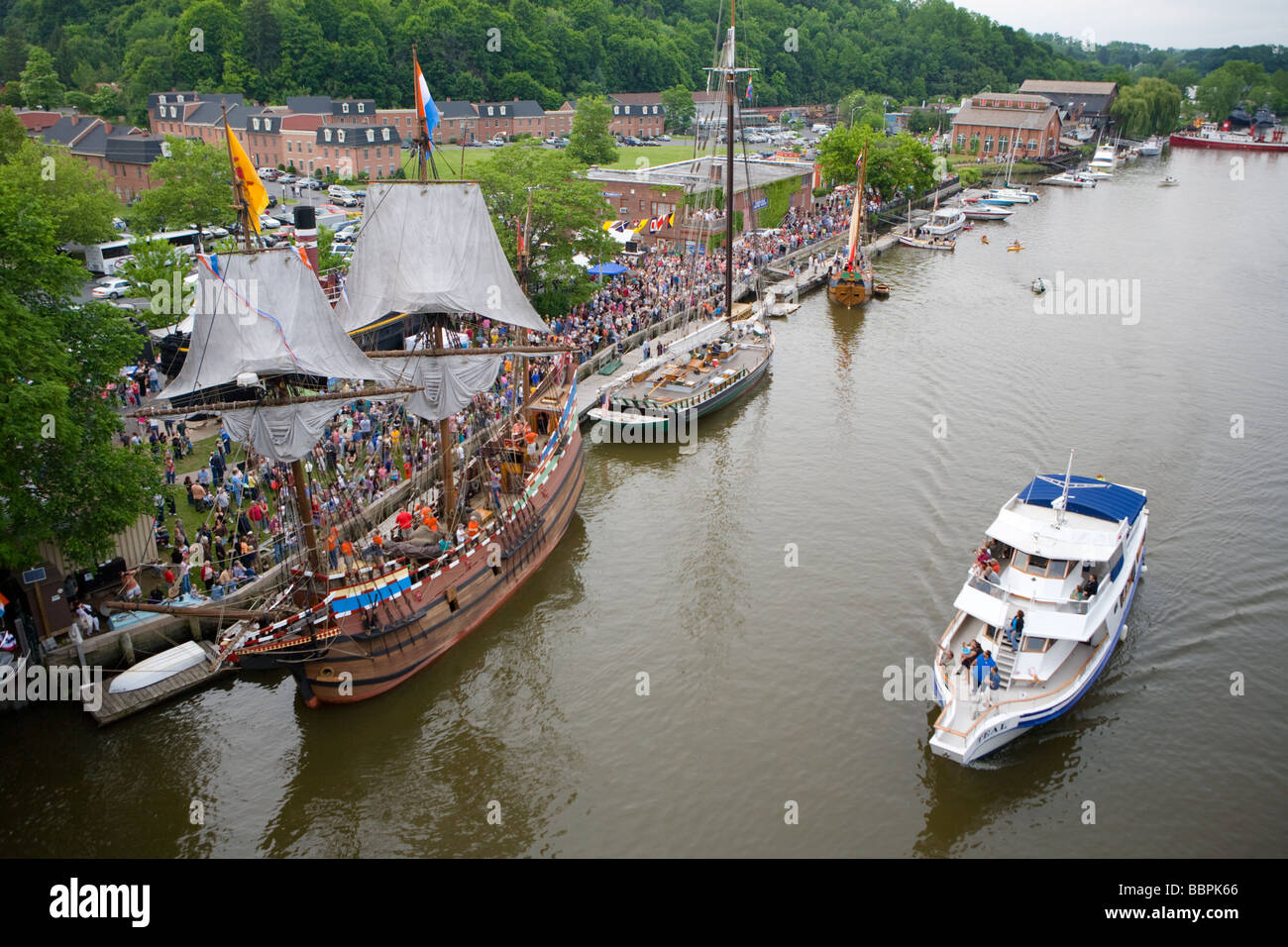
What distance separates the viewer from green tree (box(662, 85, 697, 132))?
547 ft

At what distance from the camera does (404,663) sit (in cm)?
2884

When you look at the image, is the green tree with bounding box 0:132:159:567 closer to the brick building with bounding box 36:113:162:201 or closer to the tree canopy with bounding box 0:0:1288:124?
the brick building with bounding box 36:113:162:201

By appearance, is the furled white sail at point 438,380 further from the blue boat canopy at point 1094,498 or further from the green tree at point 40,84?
the green tree at point 40,84

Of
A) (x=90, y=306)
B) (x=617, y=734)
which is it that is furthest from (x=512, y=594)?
(x=90, y=306)

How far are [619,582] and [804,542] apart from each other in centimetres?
768

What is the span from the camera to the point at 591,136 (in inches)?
4183

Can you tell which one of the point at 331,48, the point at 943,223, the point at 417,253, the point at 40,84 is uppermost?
the point at 331,48

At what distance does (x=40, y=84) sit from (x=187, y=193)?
79838mm

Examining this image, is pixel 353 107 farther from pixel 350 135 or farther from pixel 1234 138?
pixel 1234 138

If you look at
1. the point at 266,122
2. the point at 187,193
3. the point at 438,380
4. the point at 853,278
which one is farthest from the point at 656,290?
the point at 266,122

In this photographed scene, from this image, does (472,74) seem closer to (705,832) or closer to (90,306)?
(90,306)

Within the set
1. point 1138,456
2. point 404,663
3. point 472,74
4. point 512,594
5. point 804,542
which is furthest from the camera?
point 472,74

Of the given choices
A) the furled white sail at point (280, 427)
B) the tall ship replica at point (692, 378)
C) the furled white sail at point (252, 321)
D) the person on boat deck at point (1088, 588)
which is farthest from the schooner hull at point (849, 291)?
the furled white sail at point (280, 427)

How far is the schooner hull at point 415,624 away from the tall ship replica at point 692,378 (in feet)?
38.7
